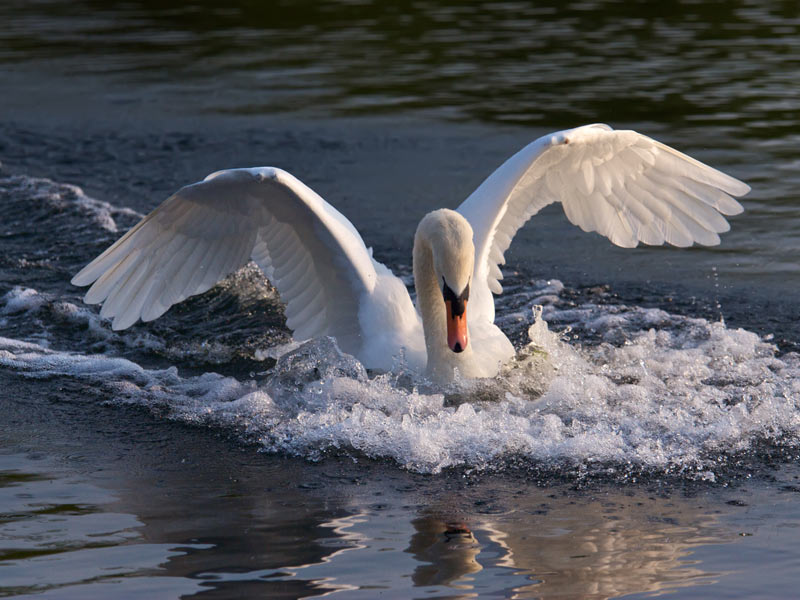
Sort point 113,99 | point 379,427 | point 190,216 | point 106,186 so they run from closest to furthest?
1. point 379,427
2. point 190,216
3. point 106,186
4. point 113,99

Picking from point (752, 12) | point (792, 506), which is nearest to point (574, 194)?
point (792, 506)

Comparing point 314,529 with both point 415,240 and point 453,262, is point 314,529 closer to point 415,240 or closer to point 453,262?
point 453,262

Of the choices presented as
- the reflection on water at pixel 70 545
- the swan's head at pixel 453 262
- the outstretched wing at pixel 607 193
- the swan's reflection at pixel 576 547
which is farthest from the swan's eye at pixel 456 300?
the reflection on water at pixel 70 545

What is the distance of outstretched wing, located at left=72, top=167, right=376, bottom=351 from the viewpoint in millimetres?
7168

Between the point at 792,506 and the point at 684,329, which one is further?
the point at 684,329

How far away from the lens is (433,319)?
707 cm

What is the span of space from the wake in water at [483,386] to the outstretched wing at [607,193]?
65 centimetres

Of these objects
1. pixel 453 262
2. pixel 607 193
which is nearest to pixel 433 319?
pixel 453 262

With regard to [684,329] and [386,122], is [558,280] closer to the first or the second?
[684,329]

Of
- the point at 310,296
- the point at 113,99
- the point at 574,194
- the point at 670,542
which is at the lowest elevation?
the point at 670,542

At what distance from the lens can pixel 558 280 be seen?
965cm

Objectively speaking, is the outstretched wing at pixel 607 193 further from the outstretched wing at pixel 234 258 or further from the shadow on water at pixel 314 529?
the shadow on water at pixel 314 529

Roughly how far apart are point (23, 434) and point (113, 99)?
10738 mm

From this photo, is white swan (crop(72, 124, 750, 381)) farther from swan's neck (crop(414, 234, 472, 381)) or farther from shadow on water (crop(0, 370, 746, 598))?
shadow on water (crop(0, 370, 746, 598))
